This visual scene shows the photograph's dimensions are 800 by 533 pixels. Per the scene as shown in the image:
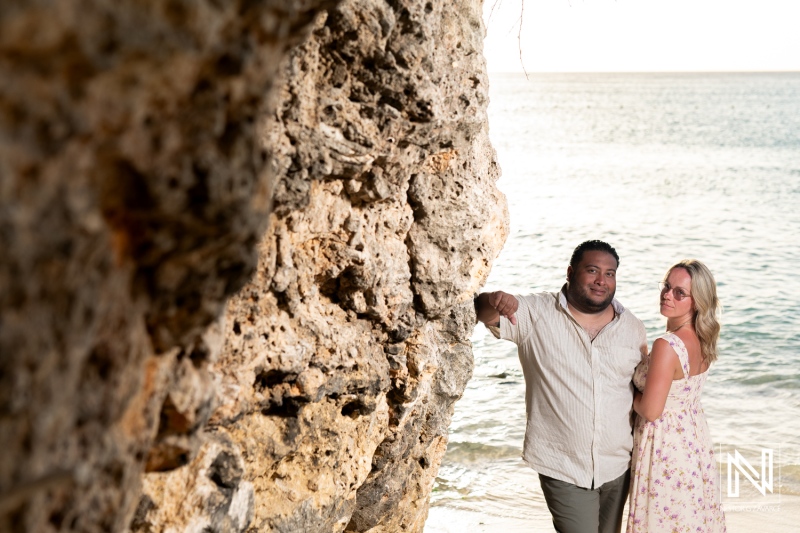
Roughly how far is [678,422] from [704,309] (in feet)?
2.07

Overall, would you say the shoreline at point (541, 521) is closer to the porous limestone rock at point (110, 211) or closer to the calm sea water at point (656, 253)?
the calm sea water at point (656, 253)

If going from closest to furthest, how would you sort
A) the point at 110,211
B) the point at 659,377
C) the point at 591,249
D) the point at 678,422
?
the point at 110,211 → the point at 659,377 → the point at 678,422 → the point at 591,249

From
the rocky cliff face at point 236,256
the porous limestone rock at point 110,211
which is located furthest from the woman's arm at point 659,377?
the porous limestone rock at point 110,211

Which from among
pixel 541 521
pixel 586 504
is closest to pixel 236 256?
pixel 586 504

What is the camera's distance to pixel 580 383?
4.29m

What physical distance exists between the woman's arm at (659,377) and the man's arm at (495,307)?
2.51 feet

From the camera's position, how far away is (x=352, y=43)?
252cm

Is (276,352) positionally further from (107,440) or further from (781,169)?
(781,169)

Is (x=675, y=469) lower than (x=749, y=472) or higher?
higher

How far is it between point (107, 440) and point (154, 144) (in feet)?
1.77

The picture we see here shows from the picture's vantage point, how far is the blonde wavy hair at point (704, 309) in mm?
4293

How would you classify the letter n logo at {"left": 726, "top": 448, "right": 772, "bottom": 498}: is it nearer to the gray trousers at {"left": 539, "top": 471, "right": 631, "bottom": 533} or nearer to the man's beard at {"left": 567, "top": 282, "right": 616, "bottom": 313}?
the gray trousers at {"left": 539, "top": 471, "right": 631, "bottom": 533}

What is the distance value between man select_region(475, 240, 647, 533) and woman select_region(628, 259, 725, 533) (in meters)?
0.13

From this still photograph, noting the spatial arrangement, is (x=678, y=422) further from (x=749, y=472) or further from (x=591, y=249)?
(x=749, y=472)
